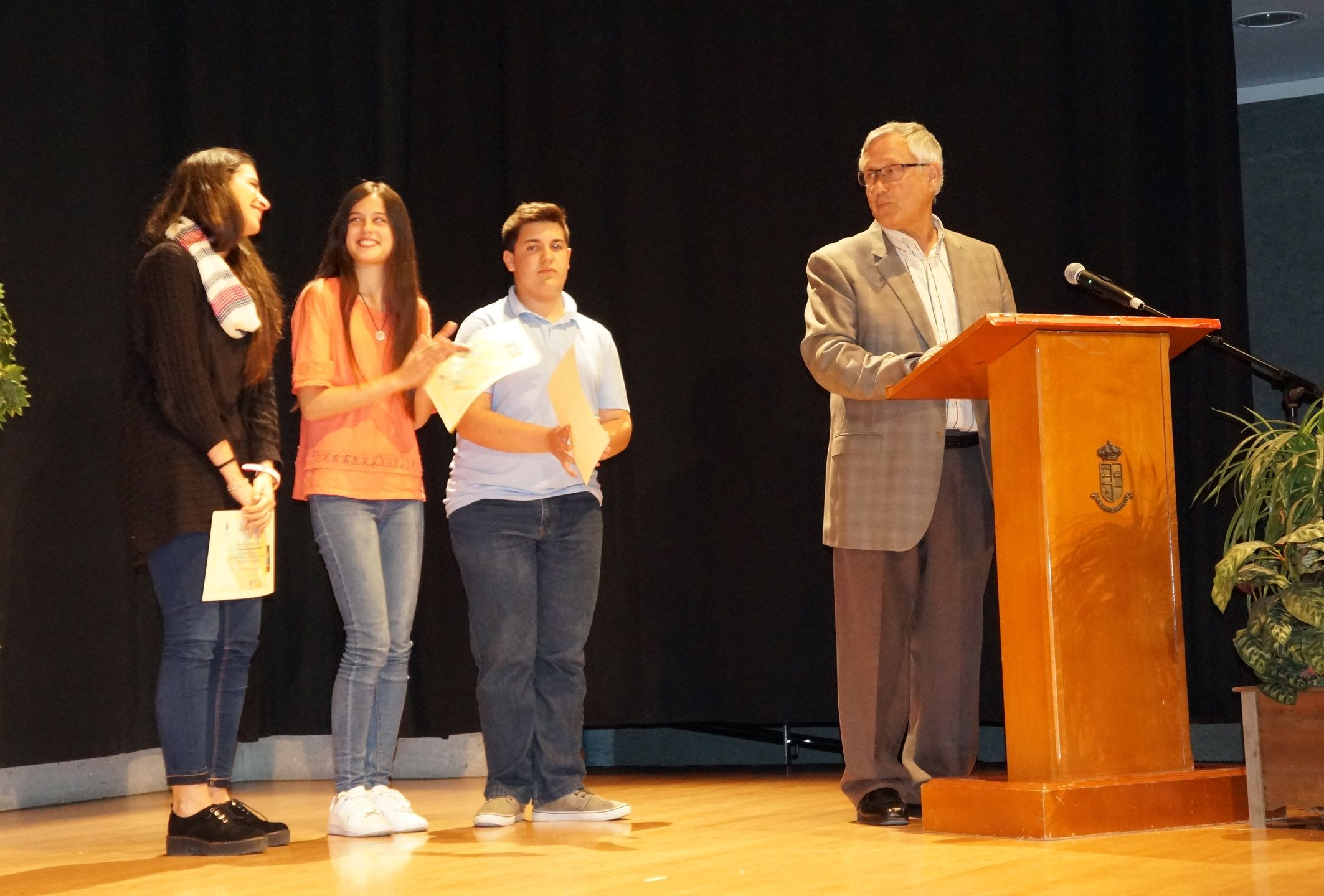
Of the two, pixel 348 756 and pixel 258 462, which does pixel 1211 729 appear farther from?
pixel 258 462

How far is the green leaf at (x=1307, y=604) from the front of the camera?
9.52 feet

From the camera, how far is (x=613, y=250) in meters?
4.94

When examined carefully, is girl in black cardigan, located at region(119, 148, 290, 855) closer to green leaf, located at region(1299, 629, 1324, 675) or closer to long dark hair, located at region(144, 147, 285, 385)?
long dark hair, located at region(144, 147, 285, 385)

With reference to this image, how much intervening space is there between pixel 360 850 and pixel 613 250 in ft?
7.87

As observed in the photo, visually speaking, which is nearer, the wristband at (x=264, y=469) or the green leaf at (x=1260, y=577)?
the green leaf at (x=1260, y=577)

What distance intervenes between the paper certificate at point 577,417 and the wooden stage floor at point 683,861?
0.84 m

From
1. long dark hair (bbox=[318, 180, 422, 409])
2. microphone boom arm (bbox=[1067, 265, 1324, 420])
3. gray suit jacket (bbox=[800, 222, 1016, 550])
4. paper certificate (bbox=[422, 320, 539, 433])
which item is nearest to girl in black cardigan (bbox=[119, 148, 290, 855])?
long dark hair (bbox=[318, 180, 422, 409])

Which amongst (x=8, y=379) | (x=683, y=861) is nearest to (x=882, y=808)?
(x=683, y=861)

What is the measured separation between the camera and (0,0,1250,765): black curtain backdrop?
443 cm

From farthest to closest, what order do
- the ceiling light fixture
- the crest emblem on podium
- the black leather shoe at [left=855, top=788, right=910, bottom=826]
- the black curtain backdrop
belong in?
the ceiling light fixture, the black curtain backdrop, the black leather shoe at [left=855, top=788, right=910, bottom=826], the crest emblem on podium

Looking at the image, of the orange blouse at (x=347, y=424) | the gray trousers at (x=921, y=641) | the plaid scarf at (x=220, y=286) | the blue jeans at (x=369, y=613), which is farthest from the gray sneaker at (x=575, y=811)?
the plaid scarf at (x=220, y=286)

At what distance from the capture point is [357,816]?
3.34 metres

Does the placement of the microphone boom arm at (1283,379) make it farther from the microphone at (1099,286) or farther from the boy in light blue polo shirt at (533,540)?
the boy in light blue polo shirt at (533,540)

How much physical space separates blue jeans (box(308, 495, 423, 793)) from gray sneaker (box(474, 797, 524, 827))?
0.25 metres
